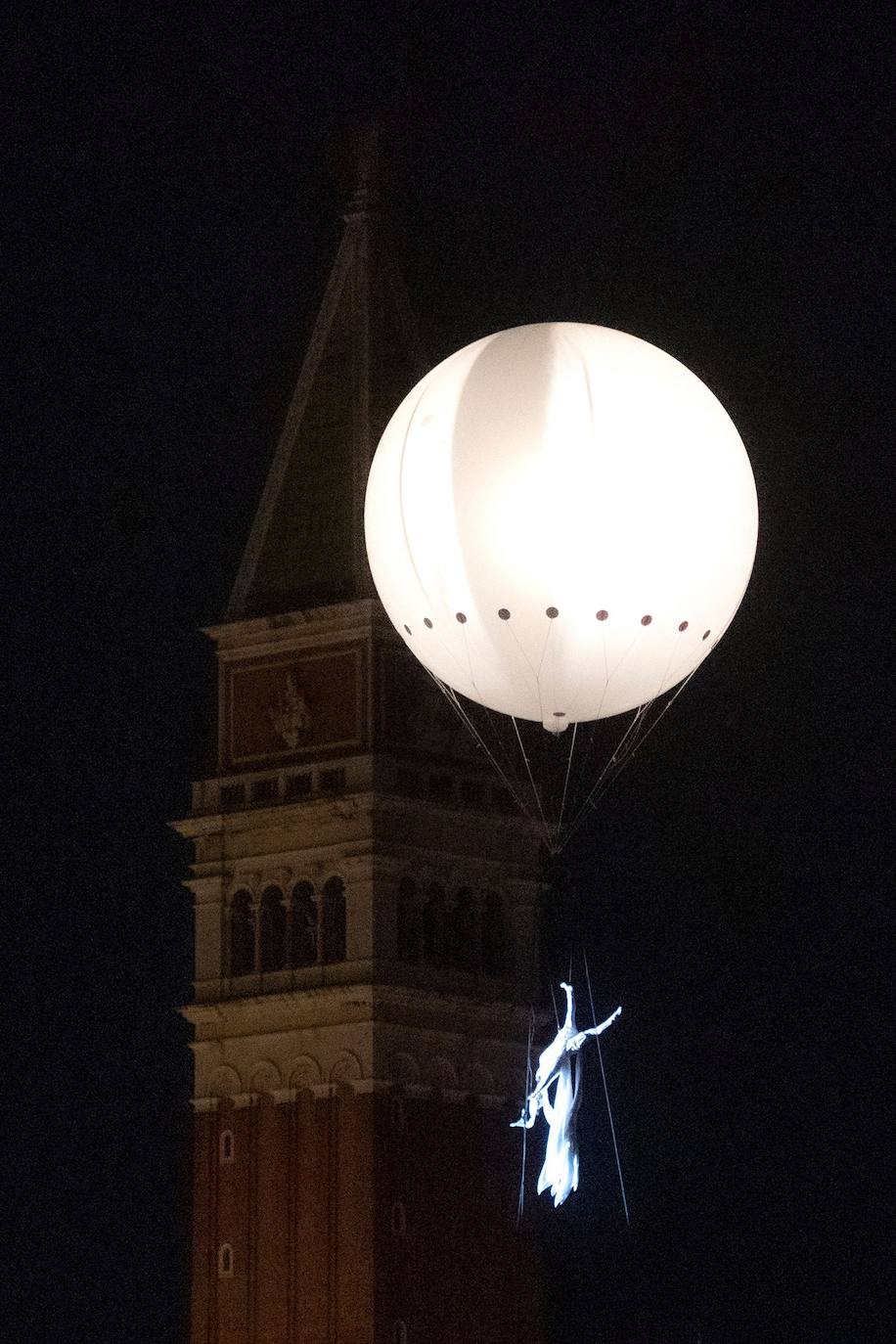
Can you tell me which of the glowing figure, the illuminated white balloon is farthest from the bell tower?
the illuminated white balloon

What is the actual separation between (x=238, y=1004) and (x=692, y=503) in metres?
33.0

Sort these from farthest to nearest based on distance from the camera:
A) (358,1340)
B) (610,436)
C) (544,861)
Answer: (544,861) < (358,1340) < (610,436)

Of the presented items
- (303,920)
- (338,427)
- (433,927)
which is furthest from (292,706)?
(338,427)

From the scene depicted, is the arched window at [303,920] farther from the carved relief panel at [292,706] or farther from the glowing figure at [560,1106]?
the glowing figure at [560,1106]

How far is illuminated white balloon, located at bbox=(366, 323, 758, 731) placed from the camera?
173ft

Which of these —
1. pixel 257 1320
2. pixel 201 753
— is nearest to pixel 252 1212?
pixel 257 1320

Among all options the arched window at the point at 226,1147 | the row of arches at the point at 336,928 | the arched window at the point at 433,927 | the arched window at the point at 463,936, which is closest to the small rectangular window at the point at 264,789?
the row of arches at the point at 336,928

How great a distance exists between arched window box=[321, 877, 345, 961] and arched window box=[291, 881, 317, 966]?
347 mm

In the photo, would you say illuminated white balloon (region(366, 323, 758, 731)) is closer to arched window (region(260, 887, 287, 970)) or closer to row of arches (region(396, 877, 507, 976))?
row of arches (region(396, 877, 507, 976))

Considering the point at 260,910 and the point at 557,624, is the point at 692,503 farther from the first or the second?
the point at 260,910

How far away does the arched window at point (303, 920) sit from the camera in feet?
276

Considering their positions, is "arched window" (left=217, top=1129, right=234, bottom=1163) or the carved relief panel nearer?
"arched window" (left=217, top=1129, right=234, bottom=1163)

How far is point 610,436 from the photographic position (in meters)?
52.7

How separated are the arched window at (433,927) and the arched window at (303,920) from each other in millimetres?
2082
